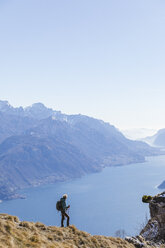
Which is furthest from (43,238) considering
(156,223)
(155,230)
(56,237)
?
(156,223)

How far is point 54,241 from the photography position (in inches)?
695

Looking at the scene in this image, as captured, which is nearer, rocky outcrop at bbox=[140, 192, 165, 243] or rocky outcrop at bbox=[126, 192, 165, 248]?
rocky outcrop at bbox=[126, 192, 165, 248]

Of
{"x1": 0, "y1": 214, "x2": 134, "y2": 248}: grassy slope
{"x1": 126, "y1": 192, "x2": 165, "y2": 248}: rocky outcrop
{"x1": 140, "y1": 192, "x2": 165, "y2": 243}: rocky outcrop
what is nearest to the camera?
{"x1": 0, "y1": 214, "x2": 134, "y2": 248}: grassy slope

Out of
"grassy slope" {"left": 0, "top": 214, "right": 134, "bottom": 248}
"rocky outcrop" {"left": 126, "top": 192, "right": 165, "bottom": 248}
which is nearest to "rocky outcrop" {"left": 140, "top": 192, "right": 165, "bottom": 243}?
"rocky outcrop" {"left": 126, "top": 192, "right": 165, "bottom": 248}

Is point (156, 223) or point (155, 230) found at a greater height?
point (156, 223)

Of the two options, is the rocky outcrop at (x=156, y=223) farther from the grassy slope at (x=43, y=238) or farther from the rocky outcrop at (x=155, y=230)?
the grassy slope at (x=43, y=238)

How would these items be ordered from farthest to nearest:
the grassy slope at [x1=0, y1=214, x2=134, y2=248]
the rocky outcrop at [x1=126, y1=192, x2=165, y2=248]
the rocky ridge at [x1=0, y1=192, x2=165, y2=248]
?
1. the rocky outcrop at [x1=126, y1=192, x2=165, y2=248]
2. the rocky ridge at [x1=0, y1=192, x2=165, y2=248]
3. the grassy slope at [x1=0, y1=214, x2=134, y2=248]

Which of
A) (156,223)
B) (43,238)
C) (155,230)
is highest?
(156,223)

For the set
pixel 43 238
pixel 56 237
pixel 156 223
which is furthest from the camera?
pixel 156 223

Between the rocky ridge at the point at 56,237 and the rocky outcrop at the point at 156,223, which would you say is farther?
the rocky outcrop at the point at 156,223

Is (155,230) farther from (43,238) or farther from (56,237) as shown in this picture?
(43,238)

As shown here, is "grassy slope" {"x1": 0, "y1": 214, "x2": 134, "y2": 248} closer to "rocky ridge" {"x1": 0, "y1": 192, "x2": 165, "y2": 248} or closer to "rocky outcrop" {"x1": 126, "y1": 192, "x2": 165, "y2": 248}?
"rocky ridge" {"x1": 0, "y1": 192, "x2": 165, "y2": 248}

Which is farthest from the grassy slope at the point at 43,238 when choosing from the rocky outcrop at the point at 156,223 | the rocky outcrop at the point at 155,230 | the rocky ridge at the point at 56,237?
the rocky outcrop at the point at 156,223

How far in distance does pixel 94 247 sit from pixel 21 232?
5.43 meters
